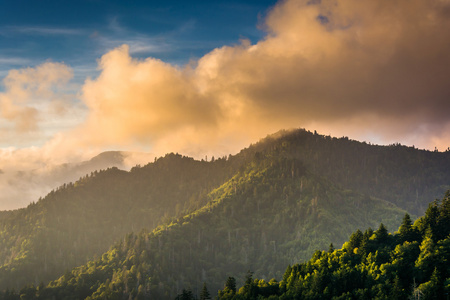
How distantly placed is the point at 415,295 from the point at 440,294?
10.4 metres

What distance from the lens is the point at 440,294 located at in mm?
196500

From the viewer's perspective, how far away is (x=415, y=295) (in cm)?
19450
